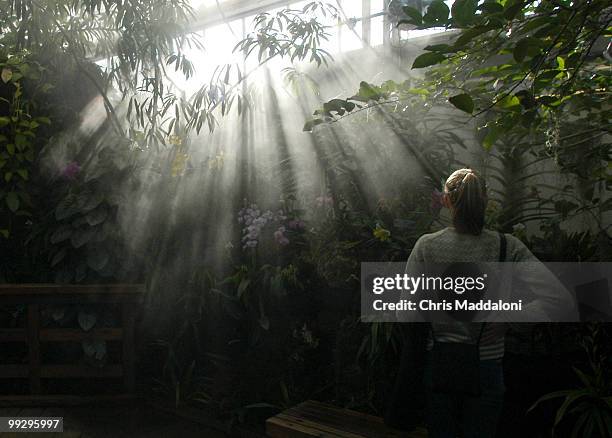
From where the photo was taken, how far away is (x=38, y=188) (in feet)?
12.6

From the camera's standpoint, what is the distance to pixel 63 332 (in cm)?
330

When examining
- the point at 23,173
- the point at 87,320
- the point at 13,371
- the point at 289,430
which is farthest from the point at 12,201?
the point at 289,430

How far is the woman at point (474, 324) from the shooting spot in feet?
5.47

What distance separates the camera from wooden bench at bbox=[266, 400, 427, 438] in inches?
88.3

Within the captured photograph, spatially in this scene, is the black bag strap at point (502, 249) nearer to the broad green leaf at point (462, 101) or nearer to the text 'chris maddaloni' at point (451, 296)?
the text 'chris maddaloni' at point (451, 296)

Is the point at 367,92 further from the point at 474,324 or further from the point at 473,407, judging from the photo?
the point at 473,407

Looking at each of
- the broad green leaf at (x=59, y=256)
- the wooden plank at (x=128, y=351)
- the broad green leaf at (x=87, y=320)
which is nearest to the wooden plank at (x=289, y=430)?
the wooden plank at (x=128, y=351)

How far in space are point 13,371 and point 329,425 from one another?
7.07 ft

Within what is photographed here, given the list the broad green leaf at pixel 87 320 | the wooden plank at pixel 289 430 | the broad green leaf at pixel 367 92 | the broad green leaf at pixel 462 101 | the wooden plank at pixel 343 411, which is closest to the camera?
the broad green leaf at pixel 462 101

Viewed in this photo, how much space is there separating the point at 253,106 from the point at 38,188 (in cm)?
170

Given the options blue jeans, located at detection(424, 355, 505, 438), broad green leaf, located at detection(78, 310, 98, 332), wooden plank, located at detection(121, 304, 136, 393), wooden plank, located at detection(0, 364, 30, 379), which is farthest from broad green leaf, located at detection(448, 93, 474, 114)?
wooden plank, located at detection(0, 364, 30, 379)

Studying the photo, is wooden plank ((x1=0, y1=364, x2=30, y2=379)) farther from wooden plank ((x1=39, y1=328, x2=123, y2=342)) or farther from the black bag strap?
the black bag strap

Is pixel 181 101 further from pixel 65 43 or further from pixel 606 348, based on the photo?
pixel 606 348

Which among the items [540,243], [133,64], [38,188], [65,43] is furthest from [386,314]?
[65,43]
